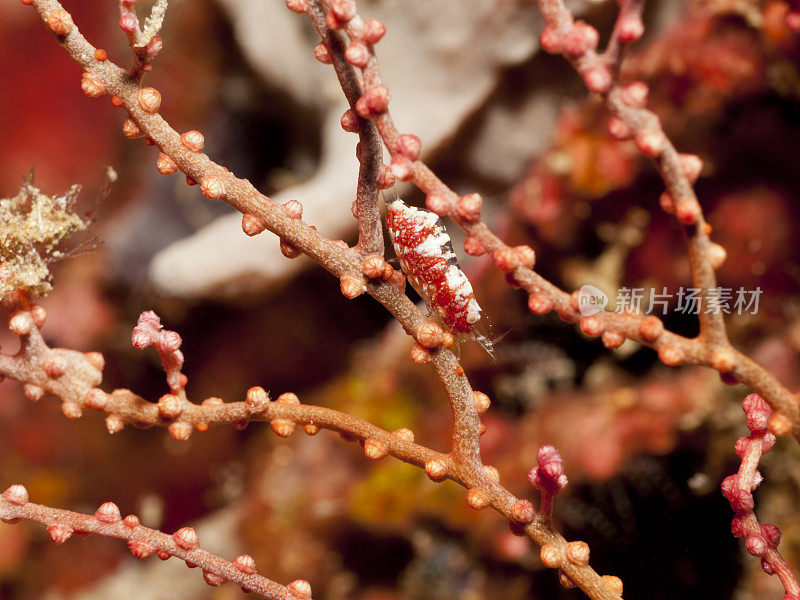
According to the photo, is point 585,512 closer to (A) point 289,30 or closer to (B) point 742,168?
(B) point 742,168

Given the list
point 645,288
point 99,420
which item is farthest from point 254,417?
point 99,420

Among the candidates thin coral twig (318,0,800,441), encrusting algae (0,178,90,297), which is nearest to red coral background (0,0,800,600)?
encrusting algae (0,178,90,297)

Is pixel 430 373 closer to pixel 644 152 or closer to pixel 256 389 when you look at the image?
pixel 256 389

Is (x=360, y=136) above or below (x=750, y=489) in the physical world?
above

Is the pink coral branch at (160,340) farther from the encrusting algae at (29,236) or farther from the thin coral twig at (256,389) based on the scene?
the encrusting algae at (29,236)

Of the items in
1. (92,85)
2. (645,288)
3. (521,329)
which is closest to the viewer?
(92,85)

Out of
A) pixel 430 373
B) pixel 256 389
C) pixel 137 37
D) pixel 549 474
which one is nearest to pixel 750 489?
pixel 549 474
